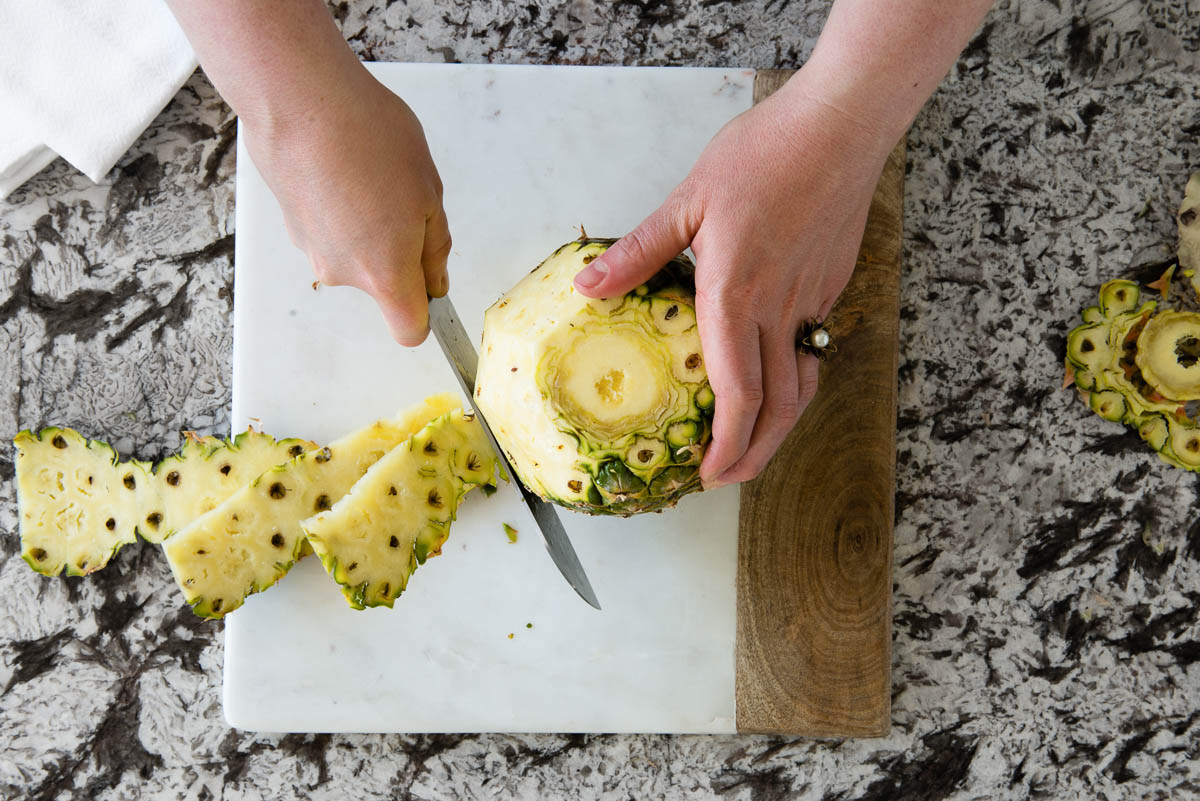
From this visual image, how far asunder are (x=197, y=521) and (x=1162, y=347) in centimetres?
244

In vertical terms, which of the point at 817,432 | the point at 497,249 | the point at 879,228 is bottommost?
the point at 817,432

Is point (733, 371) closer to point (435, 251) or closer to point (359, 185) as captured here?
point (435, 251)

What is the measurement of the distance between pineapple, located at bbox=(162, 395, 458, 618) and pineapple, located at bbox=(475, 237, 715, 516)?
594 millimetres

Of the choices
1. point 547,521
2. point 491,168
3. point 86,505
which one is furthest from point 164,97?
point 547,521

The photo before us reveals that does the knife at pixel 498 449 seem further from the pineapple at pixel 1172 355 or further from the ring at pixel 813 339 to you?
the pineapple at pixel 1172 355

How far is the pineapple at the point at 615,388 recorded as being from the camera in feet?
5.82

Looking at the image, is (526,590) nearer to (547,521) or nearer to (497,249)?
(547,521)

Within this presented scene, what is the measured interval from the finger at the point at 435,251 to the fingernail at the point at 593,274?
287 mm

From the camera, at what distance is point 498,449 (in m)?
2.12

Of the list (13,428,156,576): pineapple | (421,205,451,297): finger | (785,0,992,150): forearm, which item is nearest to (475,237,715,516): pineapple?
(421,205,451,297): finger

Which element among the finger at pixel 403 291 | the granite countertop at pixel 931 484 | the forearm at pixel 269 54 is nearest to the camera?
the forearm at pixel 269 54

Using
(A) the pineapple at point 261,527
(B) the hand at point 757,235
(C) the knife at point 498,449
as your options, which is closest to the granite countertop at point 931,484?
(A) the pineapple at point 261,527

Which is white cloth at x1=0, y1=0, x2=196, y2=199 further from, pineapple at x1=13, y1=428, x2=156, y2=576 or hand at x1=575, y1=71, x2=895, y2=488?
hand at x1=575, y1=71, x2=895, y2=488

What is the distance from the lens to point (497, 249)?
7.43 ft
